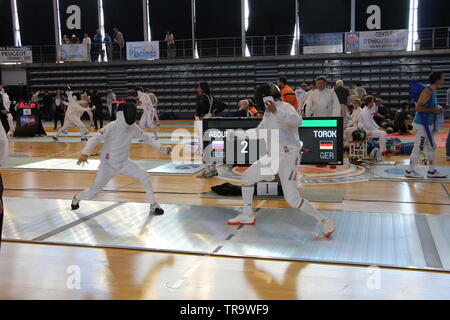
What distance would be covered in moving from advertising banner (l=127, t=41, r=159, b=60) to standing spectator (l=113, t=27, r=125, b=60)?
4.20 feet

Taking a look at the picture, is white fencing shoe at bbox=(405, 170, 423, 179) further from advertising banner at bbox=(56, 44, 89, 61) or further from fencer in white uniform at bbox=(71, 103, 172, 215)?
advertising banner at bbox=(56, 44, 89, 61)

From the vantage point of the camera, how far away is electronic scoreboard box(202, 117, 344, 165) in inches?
278

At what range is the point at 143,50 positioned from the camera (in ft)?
69.1

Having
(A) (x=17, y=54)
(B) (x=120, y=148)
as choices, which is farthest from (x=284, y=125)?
(A) (x=17, y=54)

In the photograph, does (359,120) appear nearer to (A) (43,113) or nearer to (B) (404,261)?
(B) (404,261)

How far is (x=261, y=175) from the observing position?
4.63m

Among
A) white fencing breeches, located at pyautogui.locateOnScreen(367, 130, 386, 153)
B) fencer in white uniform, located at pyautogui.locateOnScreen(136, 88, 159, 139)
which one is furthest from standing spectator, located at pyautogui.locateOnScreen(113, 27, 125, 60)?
white fencing breeches, located at pyautogui.locateOnScreen(367, 130, 386, 153)

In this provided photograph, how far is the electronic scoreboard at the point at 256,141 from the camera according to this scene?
278 inches

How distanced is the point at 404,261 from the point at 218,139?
3983 millimetres

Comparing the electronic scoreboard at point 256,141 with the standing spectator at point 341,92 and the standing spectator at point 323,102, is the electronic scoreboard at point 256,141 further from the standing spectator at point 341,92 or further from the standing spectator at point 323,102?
the standing spectator at point 341,92

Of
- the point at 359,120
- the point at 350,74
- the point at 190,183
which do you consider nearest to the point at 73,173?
the point at 190,183

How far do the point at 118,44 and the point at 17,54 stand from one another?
4.93m

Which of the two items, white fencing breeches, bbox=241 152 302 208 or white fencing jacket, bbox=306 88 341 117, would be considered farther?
white fencing jacket, bbox=306 88 341 117

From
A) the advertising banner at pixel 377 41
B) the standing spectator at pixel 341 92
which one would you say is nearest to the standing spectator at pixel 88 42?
the advertising banner at pixel 377 41
